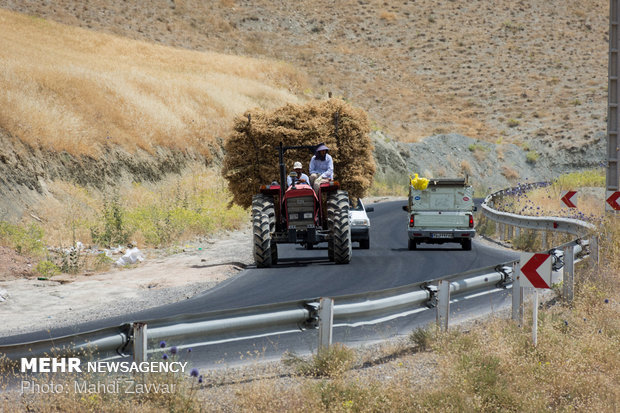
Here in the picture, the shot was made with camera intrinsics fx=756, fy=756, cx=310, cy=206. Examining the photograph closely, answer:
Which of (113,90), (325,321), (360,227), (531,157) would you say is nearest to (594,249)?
(325,321)

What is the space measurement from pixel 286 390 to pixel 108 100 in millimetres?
33794

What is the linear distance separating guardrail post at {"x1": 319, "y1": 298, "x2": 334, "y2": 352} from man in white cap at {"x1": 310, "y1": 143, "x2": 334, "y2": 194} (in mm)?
10095

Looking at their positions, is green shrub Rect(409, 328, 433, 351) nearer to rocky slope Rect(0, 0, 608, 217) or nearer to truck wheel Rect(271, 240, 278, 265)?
truck wheel Rect(271, 240, 278, 265)

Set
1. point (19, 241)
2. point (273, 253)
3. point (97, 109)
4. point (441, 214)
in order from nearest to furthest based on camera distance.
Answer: point (273, 253), point (19, 241), point (441, 214), point (97, 109)

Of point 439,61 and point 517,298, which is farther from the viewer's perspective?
point 439,61

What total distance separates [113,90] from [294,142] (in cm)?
2433

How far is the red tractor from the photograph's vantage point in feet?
Answer: 57.2

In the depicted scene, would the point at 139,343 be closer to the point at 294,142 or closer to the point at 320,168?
the point at 320,168

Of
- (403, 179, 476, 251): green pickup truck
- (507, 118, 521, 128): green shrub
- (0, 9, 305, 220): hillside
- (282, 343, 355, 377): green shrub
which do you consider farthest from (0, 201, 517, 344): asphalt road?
(507, 118, 521, 128): green shrub

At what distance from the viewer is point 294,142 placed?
18.8 m

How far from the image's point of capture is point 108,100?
38.5 meters

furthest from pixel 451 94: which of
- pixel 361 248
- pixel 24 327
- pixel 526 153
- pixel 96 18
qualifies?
pixel 24 327

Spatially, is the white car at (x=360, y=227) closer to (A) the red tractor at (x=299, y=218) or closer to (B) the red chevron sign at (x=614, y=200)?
(A) the red tractor at (x=299, y=218)

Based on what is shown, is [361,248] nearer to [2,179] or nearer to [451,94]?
[2,179]
